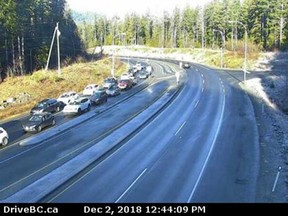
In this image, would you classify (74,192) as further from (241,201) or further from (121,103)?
(121,103)

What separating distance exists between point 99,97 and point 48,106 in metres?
6.97

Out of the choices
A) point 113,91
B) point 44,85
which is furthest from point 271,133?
point 44,85

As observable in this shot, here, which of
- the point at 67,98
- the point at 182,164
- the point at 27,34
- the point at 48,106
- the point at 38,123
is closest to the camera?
the point at 182,164

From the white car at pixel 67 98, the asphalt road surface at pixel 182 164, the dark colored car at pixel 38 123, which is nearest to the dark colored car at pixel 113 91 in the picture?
the white car at pixel 67 98

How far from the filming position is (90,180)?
Result: 23.2 m

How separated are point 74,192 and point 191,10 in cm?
15750

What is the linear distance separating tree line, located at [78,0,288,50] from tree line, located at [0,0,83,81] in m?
37.9

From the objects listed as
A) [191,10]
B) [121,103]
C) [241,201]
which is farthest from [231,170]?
[191,10]

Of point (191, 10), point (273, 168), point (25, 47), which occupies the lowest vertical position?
point (273, 168)

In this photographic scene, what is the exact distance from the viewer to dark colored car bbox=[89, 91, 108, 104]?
4931cm

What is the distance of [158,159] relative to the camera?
88.5ft

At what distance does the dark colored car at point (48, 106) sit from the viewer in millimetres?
44237

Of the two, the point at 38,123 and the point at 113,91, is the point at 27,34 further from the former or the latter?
the point at 38,123

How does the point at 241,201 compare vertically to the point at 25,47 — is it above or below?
below
